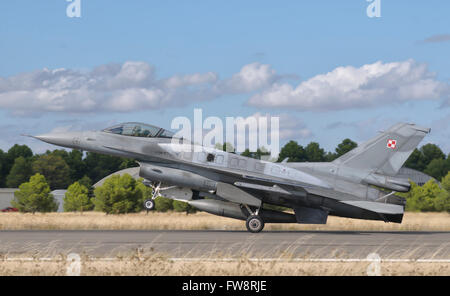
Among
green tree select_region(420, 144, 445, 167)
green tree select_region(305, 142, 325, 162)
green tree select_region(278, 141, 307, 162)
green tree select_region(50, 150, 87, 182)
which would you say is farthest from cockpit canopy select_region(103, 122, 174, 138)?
Result: green tree select_region(420, 144, 445, 167)

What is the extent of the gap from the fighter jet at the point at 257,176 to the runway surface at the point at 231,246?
1.83m

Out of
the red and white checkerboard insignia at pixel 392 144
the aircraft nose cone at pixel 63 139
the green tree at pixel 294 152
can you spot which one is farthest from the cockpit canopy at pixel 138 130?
the green tree at pixel 294 152

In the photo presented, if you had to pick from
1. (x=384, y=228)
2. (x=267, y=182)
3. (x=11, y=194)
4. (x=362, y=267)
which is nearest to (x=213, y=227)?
(x=267, y=182)

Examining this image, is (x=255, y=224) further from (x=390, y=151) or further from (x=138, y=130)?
(x=390, y=151)

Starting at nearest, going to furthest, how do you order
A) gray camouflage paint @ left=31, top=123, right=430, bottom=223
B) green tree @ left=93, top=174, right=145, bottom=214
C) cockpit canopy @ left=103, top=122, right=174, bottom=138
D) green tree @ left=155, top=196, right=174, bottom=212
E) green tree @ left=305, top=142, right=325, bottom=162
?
gray camouflage paint @ left=31, top=123, right=430, bottom=223 → cockpit canopy @ left=103, top=122, right=174, bottom=138 → green tree @ left=93, top=174, right=145, bottom=214 → green tree @ left=155, top=196, right=174, bottom=212 → green tree @ left=305, top=142, right=325, bottom=162

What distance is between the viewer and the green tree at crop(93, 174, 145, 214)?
5356 centimetres

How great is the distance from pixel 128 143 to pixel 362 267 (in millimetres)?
12630

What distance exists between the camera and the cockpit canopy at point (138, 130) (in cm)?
2319

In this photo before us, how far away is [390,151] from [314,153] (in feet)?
261

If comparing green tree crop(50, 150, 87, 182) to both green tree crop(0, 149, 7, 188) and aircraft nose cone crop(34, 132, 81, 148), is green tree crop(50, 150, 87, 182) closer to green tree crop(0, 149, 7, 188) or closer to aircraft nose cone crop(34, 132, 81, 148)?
green tree crop(0, 149, 7, 188)

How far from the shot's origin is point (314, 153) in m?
103

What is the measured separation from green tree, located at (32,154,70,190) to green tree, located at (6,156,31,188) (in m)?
1.78

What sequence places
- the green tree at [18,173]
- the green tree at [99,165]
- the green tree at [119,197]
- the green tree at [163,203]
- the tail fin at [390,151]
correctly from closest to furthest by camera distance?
the tail fin at [390,151], the green tree at [119,197], the green tree at [163,203], the green tree at [18,173], the green tree at [99,165]

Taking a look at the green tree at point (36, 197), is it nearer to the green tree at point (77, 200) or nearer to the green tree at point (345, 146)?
the green tree at point (77, 200)
